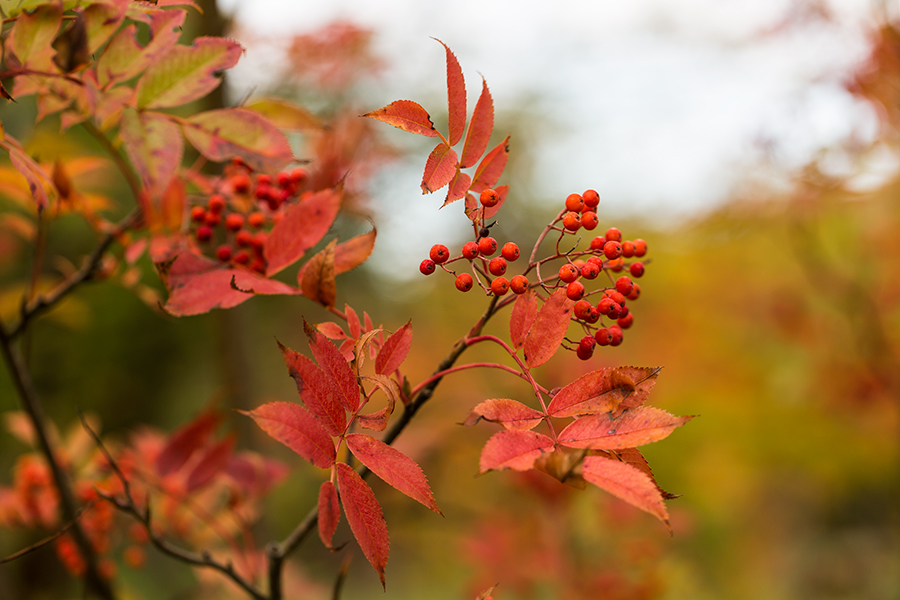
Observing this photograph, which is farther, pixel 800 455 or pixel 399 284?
pixel 399 284

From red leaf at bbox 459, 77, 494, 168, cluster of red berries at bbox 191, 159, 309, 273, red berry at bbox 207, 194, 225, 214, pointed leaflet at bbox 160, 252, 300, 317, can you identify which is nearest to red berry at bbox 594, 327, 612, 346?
red leaf at bbox 459, 77, 494, 168

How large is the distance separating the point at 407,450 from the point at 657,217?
3659mm

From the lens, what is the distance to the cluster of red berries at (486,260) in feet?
1.69

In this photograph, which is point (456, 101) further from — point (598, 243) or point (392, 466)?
point (392, 466)

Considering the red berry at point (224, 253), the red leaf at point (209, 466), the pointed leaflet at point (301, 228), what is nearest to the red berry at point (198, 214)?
the red berry at point (224, 253)

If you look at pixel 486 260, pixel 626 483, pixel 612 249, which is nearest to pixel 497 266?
pixel 486 260

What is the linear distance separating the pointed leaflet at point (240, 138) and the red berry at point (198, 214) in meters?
0.15

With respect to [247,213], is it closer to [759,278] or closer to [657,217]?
[759,278]

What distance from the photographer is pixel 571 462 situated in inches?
15.8

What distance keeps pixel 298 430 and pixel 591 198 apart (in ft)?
1.17

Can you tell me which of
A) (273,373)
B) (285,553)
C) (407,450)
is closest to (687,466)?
(407,450)

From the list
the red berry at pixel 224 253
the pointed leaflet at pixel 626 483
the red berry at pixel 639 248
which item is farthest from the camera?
the red berry at pixel 224 253

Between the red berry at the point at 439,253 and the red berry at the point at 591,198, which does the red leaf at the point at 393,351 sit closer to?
the red berry at the point at 439,253

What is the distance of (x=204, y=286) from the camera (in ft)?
2.06
